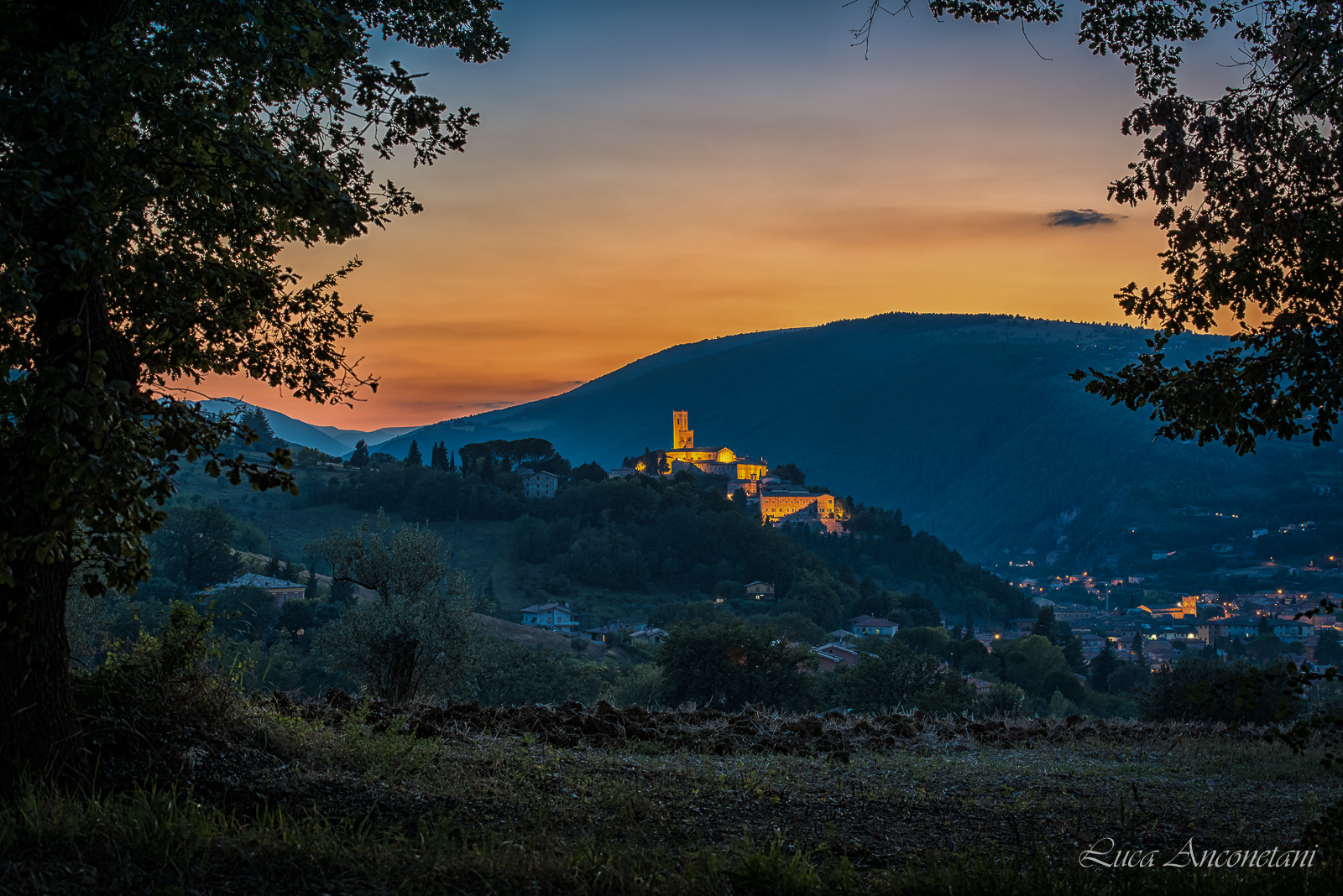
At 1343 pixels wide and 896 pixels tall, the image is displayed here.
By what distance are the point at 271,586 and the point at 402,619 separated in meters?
41.1

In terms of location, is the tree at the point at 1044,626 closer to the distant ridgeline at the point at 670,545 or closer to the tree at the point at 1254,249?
the distant ridgeline at the point at 670,545

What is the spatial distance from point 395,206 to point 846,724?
6.14 m

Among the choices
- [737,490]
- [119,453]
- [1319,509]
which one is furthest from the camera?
[737,490]

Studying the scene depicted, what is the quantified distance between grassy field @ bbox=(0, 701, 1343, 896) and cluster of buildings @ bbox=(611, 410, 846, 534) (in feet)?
336

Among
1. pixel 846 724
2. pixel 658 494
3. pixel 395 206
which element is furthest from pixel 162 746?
pixel 658 494

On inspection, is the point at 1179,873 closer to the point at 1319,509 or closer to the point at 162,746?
the point at 162,746

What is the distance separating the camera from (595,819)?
4426 millimetres

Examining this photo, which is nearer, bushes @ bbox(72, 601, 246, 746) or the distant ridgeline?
bushes @ bbox(72, 601, 246, 746)

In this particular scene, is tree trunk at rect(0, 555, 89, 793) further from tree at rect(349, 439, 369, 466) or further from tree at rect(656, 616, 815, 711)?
tree at rect(349, 439, 369, 466)

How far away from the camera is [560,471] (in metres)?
110

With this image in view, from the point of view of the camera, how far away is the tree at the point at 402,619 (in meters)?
13.4

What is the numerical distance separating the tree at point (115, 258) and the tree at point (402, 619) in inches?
341

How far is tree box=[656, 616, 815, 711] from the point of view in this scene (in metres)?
26.7

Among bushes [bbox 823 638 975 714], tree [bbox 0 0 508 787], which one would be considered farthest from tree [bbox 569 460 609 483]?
tree [bbox 0 0 508 787]
